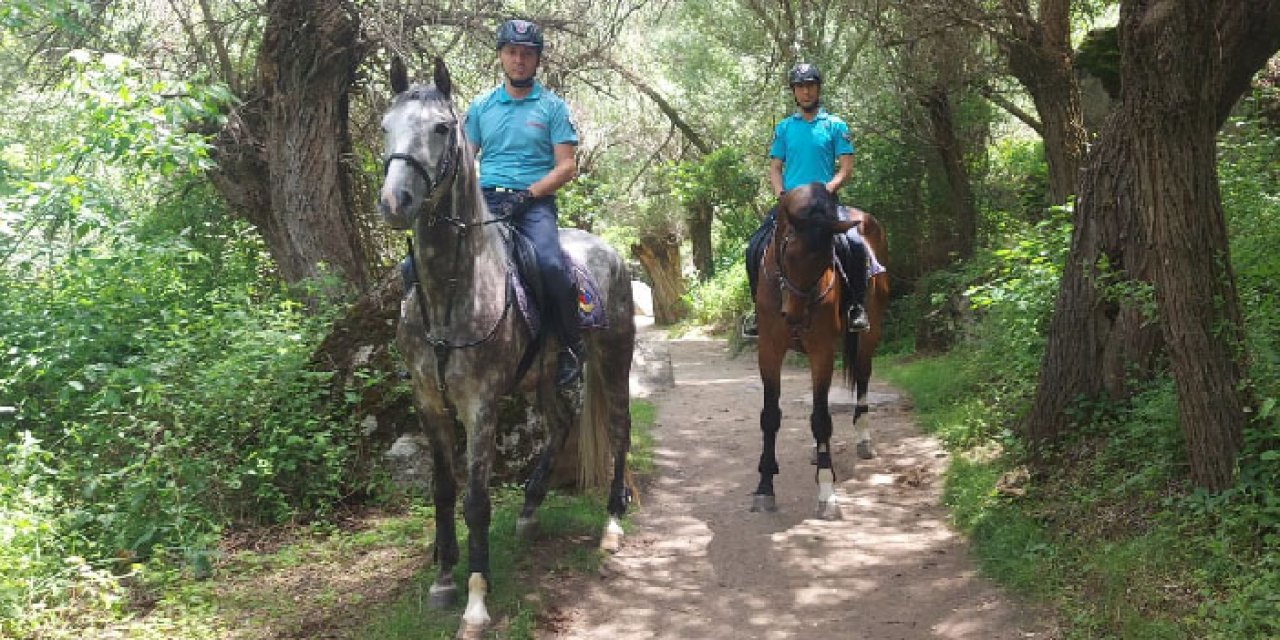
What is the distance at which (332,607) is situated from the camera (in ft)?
17.0

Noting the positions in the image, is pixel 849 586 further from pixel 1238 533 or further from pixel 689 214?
pixel 689 214

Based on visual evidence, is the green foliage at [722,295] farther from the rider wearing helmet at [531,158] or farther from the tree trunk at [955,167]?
the rider wearing helmet at [531,158]

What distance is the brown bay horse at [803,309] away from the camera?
6.61 m

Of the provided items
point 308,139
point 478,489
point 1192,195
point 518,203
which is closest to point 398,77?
point 518,203

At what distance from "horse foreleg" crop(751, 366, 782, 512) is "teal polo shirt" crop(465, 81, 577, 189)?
244cm

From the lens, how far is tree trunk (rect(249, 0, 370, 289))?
10016 millimetres

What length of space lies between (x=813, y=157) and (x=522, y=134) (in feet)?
9.25

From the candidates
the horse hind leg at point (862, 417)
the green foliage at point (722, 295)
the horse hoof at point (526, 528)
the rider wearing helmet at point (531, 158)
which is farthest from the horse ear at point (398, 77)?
the green foliage at point (722, 295)

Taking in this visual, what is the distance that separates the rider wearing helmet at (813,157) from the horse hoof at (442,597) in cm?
359

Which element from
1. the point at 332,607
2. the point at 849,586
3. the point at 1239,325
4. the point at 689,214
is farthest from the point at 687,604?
the point at 689,214

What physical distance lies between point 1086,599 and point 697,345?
1802 centimetres

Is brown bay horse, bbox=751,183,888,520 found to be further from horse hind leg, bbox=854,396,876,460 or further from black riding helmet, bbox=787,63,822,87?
horse hind leg, bbox=854,396,876,460

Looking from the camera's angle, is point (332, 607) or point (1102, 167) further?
point (1102, 167)

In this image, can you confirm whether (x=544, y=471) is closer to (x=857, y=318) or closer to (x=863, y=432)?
(x=857, y=318)
